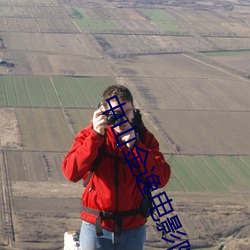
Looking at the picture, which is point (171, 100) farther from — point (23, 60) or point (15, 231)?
point (15, 231)

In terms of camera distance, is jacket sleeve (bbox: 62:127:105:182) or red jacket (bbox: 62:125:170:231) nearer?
jacket sleeve (bbox: 62:127:105:182)

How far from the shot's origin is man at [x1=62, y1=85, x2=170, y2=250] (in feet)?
15.9

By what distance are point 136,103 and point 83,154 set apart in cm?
4405

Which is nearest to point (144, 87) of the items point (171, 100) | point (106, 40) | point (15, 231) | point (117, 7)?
point (171, 100)

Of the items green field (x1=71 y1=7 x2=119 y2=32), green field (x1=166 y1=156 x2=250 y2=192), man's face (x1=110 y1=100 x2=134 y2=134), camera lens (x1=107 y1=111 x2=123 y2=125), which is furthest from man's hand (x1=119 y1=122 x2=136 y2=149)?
green field (x1=71 y1=7 x2=119 y2=32)

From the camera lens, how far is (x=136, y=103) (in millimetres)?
48781

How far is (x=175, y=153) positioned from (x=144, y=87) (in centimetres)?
1619

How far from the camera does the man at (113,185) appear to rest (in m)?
4.86

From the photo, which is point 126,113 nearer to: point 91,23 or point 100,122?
point 100,122

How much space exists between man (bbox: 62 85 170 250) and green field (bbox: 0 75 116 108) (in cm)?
4142

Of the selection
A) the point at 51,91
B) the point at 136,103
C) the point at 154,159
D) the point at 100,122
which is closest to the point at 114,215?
the point at 154,159

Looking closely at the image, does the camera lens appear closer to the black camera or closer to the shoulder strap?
the black camera

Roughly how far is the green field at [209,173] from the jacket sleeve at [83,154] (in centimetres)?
2791

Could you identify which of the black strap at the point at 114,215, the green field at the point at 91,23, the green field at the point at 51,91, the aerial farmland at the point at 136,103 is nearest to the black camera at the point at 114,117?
the black strap at the point at 114,215
